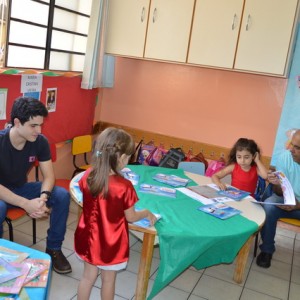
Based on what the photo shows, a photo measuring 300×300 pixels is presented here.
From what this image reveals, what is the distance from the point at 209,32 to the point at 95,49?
1.23 meters

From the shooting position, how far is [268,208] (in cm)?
309

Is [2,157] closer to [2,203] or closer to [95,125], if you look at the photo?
[2,203]

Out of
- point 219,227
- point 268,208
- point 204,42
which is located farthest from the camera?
point 204,42

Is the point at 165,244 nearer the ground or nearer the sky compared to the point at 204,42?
nearer the ground

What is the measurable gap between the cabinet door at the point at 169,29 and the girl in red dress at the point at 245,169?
4.02ft

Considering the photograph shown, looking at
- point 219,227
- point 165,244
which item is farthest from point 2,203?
point 219,227

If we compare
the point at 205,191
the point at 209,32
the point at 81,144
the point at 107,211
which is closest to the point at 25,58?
the point at 81,144

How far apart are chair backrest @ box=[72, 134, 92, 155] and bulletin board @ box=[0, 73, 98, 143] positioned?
0.44ft

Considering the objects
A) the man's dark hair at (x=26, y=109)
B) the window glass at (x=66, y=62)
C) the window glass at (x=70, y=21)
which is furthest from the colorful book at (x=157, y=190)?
the window glass at (x=70, y=21)

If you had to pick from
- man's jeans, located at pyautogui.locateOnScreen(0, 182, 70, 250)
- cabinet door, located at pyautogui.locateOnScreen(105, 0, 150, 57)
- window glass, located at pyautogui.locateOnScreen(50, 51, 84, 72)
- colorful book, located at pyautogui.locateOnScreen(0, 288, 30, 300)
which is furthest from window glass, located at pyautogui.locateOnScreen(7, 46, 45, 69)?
colorful book, located at pyautogui.locateOnScreen(0, 288, 30, 300)

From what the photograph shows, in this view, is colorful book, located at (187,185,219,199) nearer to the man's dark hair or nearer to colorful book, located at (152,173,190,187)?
colorful book, located at (152,173,190,187)

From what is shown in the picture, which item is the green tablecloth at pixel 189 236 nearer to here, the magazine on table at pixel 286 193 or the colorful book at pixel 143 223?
the colorful book at pixel 143 223

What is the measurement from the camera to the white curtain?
12.9 feet

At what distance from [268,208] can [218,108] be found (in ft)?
4.74
